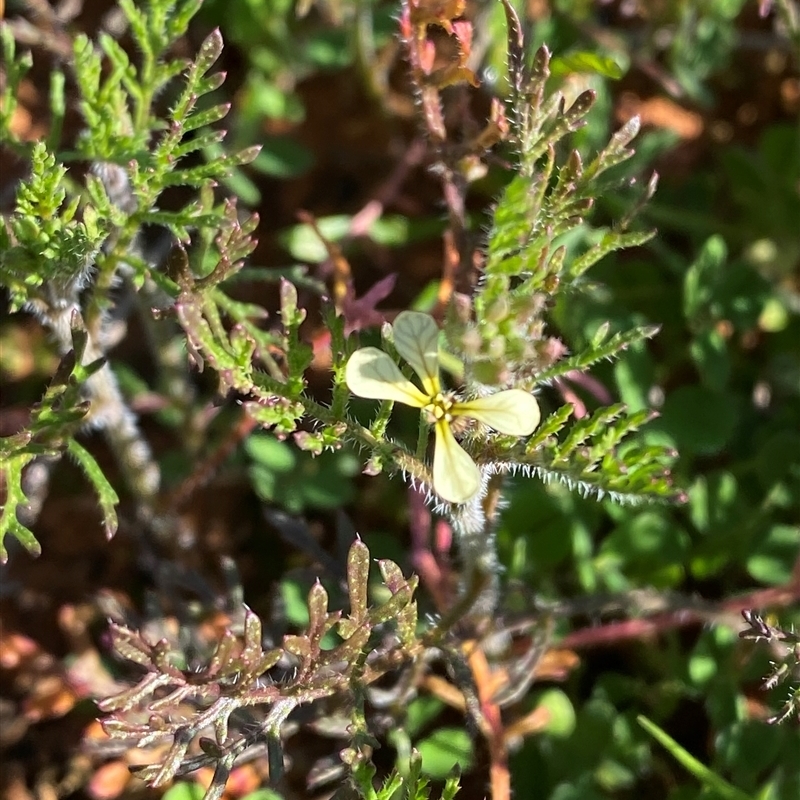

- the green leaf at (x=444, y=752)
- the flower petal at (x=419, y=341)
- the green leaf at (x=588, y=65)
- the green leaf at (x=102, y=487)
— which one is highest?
the green leaf at (x=588, y=65)

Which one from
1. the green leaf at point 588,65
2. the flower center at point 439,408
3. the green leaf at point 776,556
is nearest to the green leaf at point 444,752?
the green leaf at point 776,556

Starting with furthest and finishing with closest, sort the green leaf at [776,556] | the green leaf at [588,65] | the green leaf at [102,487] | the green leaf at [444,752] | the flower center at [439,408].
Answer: the green leaf at [776,556]
the green leaf at [444,752]
the green leaf at [588,65]
the green leaf at [102,487]
the flower center at [439,408]

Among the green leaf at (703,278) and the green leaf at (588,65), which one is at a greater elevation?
the green leaf at (588,65)

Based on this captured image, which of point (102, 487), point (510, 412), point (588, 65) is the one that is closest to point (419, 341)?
point (510, 412)

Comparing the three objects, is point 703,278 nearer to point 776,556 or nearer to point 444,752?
point 776,556

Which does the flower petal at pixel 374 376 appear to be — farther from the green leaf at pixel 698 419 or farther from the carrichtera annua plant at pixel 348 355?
the green leaf at pixel 698 419

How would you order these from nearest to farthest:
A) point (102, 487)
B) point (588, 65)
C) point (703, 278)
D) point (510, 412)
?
point (510, 412) < point (102, 487) < point (588, 65) < point (703, 278)

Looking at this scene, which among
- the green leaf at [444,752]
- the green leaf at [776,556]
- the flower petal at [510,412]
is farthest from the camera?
the green leaf at [776,556]

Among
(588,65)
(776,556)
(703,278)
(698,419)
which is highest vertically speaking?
(588,65)
